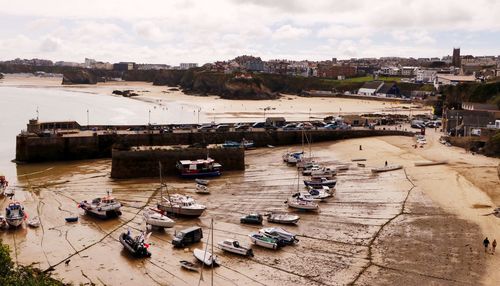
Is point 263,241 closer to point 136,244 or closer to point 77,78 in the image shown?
point 136,244

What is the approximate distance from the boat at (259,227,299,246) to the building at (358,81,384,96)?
295 ft

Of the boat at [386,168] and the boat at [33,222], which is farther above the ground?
the boat at [386,168]

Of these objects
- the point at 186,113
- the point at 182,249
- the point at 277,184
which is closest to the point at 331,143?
the point at 277,184

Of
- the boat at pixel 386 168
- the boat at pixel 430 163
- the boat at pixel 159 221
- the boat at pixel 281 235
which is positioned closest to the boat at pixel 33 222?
the boat at pixel 159 221

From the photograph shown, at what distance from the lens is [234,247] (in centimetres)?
2314

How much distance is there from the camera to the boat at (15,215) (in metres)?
26.9

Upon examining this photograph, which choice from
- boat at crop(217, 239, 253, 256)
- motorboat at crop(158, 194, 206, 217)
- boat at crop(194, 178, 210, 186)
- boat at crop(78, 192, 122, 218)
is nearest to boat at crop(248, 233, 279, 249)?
boat at crop(217, 239, 253, 256)

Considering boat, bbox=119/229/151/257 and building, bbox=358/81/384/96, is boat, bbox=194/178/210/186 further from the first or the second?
building, bbox=358/81/384/96

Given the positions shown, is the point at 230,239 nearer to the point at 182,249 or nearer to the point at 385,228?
the point at 182,249

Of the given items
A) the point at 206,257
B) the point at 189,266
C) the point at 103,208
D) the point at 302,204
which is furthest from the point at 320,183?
the point at 189,266

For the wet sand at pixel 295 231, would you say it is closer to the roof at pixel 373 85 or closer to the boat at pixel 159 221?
the boat at pixel 159 221

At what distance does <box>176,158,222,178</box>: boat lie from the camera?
125 feet

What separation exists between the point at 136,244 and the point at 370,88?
318ft

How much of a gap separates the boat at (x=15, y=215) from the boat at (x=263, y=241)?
12.1 meters
